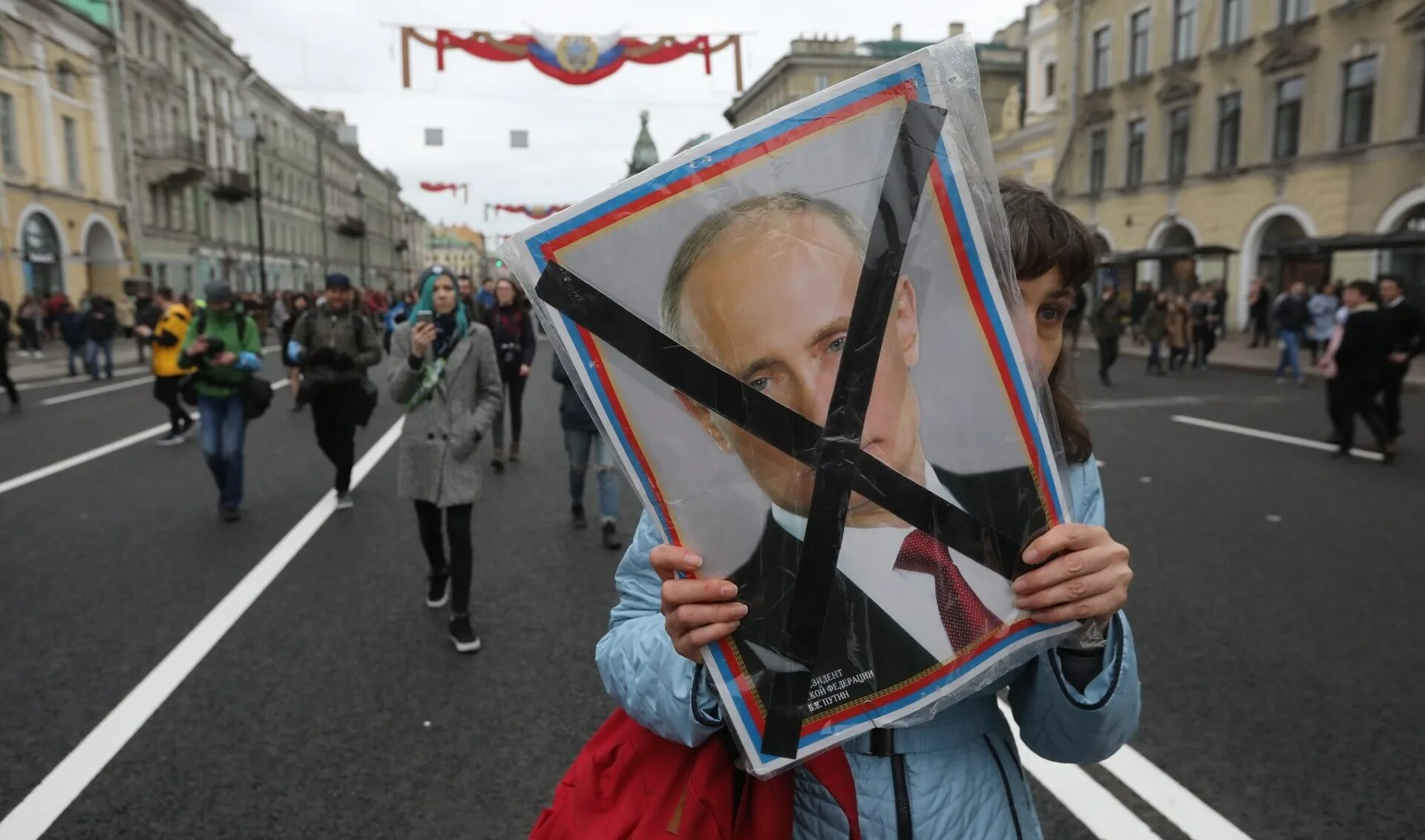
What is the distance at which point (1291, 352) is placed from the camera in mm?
16328

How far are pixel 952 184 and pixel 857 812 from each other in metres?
0.83

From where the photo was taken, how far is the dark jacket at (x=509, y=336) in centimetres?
914

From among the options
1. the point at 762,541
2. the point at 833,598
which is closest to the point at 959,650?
the point at 833,598

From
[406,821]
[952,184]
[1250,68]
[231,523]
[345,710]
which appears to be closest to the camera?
[952,184]

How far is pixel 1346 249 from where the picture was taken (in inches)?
821

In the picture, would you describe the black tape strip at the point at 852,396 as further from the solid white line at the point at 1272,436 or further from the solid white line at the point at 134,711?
the solid white line at the point at 1272,436

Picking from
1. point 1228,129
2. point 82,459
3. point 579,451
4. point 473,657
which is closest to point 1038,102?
point 1228,129

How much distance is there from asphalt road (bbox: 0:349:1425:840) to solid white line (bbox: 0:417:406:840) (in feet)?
0.16

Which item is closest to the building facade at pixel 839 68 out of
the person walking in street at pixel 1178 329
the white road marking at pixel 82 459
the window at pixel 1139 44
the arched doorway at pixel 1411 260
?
the window at pixel 1139 44

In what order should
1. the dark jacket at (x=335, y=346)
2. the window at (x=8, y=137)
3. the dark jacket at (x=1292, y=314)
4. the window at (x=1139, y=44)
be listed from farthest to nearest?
1. the window at (x=1139, y=44)
2. the window at (x=8, y=137)
3. the dark jacket at (x=1292, y=314)
4. the dark jacket at (x=335, y=346)

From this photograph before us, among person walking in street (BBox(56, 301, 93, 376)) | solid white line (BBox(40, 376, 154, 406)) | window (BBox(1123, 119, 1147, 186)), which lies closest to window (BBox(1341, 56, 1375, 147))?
window (BBox(1123, 119, 1147, 186))

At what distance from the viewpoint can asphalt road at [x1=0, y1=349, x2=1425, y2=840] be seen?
10.1 ft

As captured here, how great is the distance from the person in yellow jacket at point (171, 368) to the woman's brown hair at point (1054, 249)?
9062mm

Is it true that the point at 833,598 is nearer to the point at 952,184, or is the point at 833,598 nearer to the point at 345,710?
the point at 952,184
